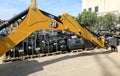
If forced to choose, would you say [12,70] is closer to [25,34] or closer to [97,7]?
[25,34]

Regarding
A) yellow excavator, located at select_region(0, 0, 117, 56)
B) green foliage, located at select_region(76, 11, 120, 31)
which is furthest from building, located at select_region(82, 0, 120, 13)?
yellow excavator, located at select_region(0, 0, 117, 56)

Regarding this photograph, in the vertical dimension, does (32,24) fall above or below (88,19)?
below

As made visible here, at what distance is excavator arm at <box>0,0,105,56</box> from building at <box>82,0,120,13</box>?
3127 cm

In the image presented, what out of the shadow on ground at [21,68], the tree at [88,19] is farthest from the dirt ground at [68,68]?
the tree at [88,19]

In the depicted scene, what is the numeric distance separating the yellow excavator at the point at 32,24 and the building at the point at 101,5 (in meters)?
31.4

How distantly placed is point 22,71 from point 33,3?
2810 millimetres

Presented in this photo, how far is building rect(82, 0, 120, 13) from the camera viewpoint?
138ft

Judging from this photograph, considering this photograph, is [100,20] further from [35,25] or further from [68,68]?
[68,68]

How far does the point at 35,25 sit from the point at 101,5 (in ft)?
125

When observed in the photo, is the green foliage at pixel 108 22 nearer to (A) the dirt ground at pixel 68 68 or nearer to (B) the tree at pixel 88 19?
(B) the tree at pixel 88 19

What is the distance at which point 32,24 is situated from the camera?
32.1 ft

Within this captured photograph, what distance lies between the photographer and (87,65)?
31.9 ft

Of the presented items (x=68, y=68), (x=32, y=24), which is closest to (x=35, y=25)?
(x=32, y=24)

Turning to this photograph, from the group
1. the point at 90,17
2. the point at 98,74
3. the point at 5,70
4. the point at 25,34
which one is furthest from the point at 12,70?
the point at 90,17
